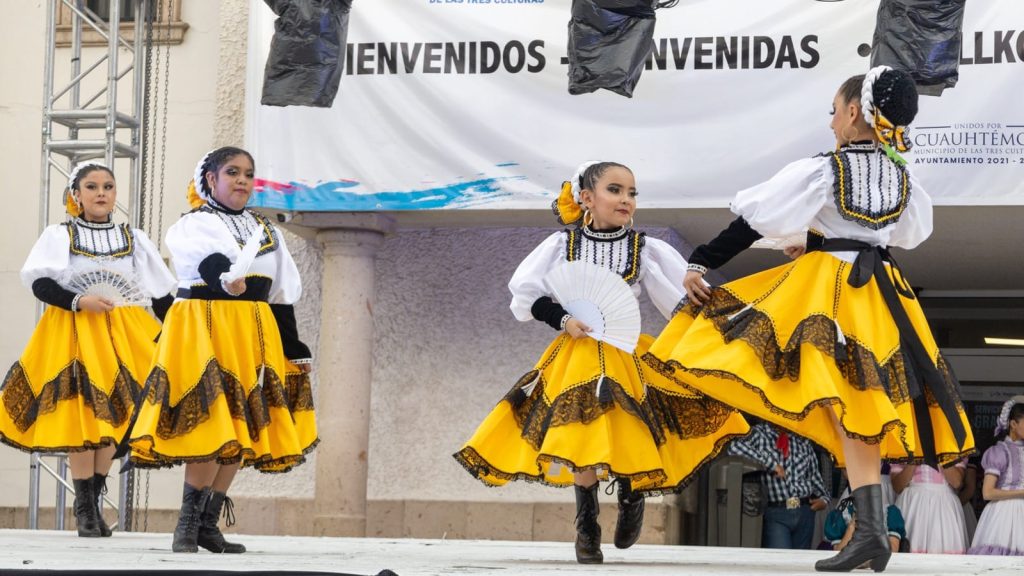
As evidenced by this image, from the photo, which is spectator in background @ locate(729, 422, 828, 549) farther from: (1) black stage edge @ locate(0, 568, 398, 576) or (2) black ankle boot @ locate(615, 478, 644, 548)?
(1) black stage edge @ locate(0, 568, 398, 576)

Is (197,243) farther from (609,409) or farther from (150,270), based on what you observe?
(609,409)

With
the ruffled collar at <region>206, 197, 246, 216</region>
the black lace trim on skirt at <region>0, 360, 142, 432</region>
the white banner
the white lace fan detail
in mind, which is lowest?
the black lace trim on skirt at <region>0, 360, 142, 432</region>

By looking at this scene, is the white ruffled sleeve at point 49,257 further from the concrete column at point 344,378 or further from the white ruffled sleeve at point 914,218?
the white ruffled sleeve at point 914,218

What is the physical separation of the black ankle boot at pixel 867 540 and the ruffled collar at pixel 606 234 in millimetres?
1422

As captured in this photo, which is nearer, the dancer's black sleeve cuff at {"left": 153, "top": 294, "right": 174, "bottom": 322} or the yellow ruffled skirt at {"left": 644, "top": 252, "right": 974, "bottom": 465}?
the yellow ruffled skirt at {"left": 644, "top": 252, "right": 974, "bottom": 465}

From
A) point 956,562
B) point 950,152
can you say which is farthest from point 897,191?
point 950,152

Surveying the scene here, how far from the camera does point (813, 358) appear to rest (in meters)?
4.57

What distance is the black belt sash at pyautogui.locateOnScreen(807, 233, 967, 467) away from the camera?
472cm

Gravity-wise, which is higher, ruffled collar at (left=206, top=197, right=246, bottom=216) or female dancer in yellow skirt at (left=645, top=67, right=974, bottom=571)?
ruffled collar at (left=206, top=197, right=246, bottom=216)

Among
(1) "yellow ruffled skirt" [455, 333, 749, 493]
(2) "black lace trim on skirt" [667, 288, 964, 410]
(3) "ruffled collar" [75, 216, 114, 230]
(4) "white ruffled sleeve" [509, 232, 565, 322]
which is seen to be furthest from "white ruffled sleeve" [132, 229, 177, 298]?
(2) "black lace trim on skirt" [667, 288, 964, 410]

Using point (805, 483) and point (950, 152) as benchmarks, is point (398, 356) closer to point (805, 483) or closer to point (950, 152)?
point (805, 483)

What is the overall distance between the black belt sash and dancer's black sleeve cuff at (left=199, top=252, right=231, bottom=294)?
2.25 m

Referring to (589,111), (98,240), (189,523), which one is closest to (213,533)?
(189,523)

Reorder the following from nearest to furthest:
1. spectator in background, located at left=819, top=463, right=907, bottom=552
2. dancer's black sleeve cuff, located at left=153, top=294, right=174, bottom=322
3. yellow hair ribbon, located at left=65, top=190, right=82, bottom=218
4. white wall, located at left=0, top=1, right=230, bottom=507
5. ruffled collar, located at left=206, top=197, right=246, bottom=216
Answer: ruffled collar, located at left=206, top=197, right=246, bottom=216, dancer's black sleeve cuff, located at left=153, top=294, right=174, bottom=322, yellow hair ribbon, located at left=65, top=190, right=82, bottom=218, spectator in background, located at left=819, top=463, right=907, bottom=552, white wall, located at left=0, top=1, right=230, bottom=507
